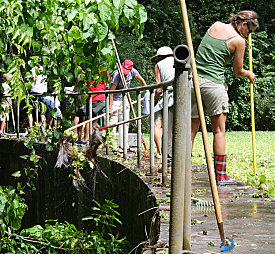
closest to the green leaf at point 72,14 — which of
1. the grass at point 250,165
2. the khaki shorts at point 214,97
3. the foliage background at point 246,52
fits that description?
the khaki shorts at point 214,97

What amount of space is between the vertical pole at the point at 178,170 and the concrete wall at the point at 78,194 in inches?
54.2

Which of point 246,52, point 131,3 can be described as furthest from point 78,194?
point 246,52

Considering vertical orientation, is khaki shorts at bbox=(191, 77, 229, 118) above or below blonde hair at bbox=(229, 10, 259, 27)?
below

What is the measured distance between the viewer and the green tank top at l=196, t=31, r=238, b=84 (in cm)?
442

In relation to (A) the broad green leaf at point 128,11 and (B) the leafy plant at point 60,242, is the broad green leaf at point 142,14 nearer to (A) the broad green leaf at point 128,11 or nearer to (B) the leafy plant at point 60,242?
(A) the broad green leaf at point 128,11

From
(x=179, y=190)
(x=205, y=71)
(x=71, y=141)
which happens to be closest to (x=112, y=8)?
(x=179, y=190)

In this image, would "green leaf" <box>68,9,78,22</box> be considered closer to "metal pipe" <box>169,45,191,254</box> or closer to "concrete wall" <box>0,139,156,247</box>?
"metal pipe" <box>169,45,191,254</box>

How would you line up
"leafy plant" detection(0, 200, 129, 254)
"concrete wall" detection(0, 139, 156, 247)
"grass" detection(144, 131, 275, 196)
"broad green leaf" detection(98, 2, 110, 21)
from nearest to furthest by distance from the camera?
1. "broad green leaf" detection(98, 2, 110, 21)
2. "leafy plant" detection(0, 200, 129, 254)
3. "concrete wall" detection(0, 139, 156, 247)
4. "grass" detection(144, 131, 275, 196)

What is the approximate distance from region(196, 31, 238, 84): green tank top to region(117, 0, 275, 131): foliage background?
39.1ft

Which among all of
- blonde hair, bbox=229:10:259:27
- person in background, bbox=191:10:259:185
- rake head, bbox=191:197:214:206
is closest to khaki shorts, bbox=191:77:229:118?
person in background, bbox=191:10:259:185

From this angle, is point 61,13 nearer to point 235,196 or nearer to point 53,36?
point 53,36

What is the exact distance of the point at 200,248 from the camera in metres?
2.44

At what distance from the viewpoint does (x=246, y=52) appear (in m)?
17.7

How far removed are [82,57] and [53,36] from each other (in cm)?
20
